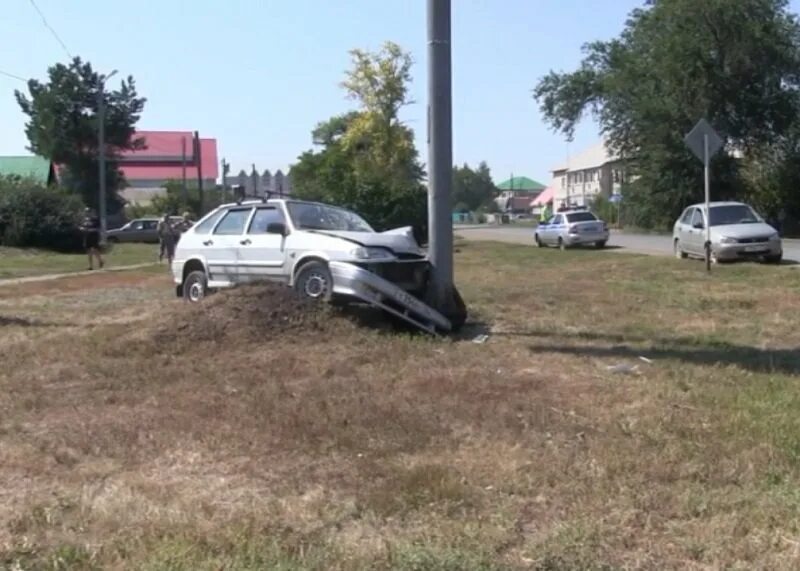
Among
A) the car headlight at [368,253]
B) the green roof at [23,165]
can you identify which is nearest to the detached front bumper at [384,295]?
the car headlight at [368,253]

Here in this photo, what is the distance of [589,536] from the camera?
4789mm

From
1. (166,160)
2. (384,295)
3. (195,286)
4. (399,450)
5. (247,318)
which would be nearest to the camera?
(399,450)

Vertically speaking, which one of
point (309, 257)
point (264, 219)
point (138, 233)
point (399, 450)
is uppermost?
point (264, 219)

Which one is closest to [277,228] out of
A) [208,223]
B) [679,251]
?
[208,223]

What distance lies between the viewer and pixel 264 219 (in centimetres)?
1347

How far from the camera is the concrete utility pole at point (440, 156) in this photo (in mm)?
12344

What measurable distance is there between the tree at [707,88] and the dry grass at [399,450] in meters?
47.1

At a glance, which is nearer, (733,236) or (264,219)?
(264,219)

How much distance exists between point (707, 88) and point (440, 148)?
47570 mm

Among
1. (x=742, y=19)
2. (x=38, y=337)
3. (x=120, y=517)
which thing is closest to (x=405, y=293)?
(x=38, y=337)

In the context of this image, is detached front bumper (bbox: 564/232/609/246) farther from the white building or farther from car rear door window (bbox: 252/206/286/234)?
the white building

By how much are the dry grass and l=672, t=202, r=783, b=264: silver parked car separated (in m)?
12.8

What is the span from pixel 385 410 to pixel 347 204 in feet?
127

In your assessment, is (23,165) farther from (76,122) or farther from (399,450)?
(399,450)
